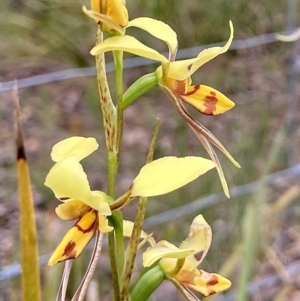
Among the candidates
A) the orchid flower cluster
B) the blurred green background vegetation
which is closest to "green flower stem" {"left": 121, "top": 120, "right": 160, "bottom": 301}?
the orchid flower cluster

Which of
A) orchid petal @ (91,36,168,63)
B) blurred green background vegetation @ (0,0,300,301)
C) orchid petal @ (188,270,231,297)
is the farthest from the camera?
blurred green background vegetation @ (0,0,300,301)

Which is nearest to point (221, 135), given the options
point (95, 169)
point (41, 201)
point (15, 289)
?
point (95, 169)

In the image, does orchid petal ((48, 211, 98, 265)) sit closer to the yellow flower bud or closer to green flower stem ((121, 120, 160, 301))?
green flower stem ((121, 120, 160, 301))

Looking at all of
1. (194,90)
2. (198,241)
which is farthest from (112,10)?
(198,241)

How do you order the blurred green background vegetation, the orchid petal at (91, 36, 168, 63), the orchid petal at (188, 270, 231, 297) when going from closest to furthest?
the orchid petal at (91, 36, 168, 63), the orchid petal at (188, 270, 231, 297), the blurred green background vegetation

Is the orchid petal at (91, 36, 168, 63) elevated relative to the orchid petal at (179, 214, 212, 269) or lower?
elevated

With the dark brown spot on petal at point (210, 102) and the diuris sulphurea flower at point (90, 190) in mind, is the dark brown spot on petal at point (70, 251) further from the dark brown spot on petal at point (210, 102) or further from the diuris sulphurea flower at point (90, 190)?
the dark brown spot on petal at point (210, 102)

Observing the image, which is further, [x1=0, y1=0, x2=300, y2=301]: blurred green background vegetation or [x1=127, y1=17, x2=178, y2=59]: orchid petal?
[x1=0, y1=0, x2=300, y2=301]: blurred green background vegetation

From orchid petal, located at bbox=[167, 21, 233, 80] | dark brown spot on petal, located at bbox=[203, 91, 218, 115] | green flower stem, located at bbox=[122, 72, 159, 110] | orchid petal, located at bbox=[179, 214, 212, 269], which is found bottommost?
orchid petal, located at bbox=[179, 214, 212, 269]
